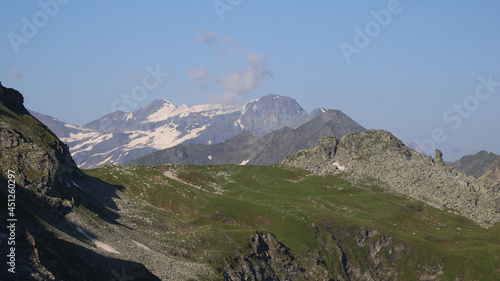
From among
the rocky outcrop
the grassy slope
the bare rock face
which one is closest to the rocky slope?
the bare rock face

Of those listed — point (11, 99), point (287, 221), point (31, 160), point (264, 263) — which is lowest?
point (264, 263)

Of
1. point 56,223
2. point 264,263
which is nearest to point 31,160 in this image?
point 56,223

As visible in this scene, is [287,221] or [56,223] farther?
[287,221]

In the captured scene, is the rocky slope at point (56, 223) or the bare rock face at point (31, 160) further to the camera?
the bare rock face at point (31, 160)

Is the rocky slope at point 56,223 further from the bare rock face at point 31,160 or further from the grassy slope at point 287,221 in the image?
the grassy slope at point 287,221

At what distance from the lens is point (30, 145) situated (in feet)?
333

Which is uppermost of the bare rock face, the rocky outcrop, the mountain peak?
the mountain peak

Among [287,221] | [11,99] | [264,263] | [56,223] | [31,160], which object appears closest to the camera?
[56,223]

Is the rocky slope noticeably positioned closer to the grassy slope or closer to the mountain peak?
the mountain peak

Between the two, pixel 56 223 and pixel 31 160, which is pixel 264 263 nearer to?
pixel 56 223

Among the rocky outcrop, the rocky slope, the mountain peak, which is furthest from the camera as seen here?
the mountain peak

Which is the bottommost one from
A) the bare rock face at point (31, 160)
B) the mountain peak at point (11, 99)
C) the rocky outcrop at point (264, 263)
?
the rocky outcrop at point (264, 263)

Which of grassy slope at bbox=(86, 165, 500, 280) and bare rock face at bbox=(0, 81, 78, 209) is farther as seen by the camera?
grassy slope at bbox=(86, 165, 500, 280)

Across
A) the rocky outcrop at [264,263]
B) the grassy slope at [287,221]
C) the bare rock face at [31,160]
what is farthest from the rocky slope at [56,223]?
the grassy slope at [287,221]
